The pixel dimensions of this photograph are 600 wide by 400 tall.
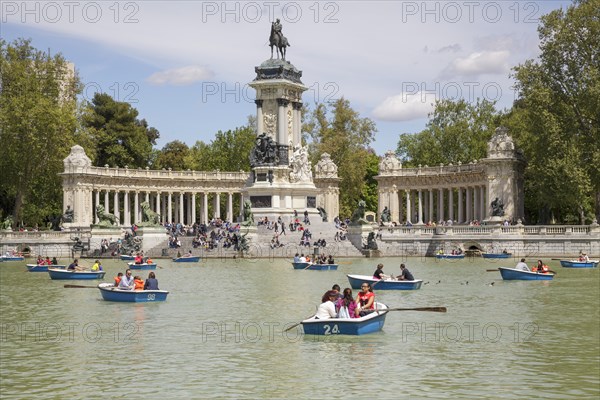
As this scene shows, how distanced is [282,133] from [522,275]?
Answer: 37676 mm

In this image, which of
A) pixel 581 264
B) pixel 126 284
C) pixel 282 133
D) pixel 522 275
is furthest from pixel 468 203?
pixel 126 284

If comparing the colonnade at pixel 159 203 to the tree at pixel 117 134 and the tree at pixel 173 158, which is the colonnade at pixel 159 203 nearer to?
the tree at pixel 117 134

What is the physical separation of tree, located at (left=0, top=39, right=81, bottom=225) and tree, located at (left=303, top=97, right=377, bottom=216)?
30.9 m

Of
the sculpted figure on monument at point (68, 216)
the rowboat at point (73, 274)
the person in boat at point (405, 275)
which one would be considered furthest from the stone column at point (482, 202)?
the person in boat at point (405, 275)

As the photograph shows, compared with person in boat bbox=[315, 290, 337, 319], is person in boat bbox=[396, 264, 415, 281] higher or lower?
higher

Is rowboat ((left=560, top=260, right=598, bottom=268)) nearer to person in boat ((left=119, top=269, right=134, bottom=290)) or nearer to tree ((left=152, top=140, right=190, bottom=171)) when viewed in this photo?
person in boat ((left=119, top=269, right=134, bottom=290))

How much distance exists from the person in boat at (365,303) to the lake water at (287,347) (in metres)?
0.79

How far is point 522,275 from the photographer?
48125mm

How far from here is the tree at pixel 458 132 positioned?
104438 millimetres

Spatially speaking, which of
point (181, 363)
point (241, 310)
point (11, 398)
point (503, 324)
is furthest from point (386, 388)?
point (241, 310)

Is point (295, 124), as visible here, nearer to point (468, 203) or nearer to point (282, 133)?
point (282, 133)

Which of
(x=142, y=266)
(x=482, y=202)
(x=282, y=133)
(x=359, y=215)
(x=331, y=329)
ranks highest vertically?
(x=282, y=133)

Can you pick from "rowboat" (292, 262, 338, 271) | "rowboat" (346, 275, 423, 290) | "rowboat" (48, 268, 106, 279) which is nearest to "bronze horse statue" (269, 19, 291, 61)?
"rowboat" (292, 262, 338, 271)

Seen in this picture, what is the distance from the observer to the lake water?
2214cm
